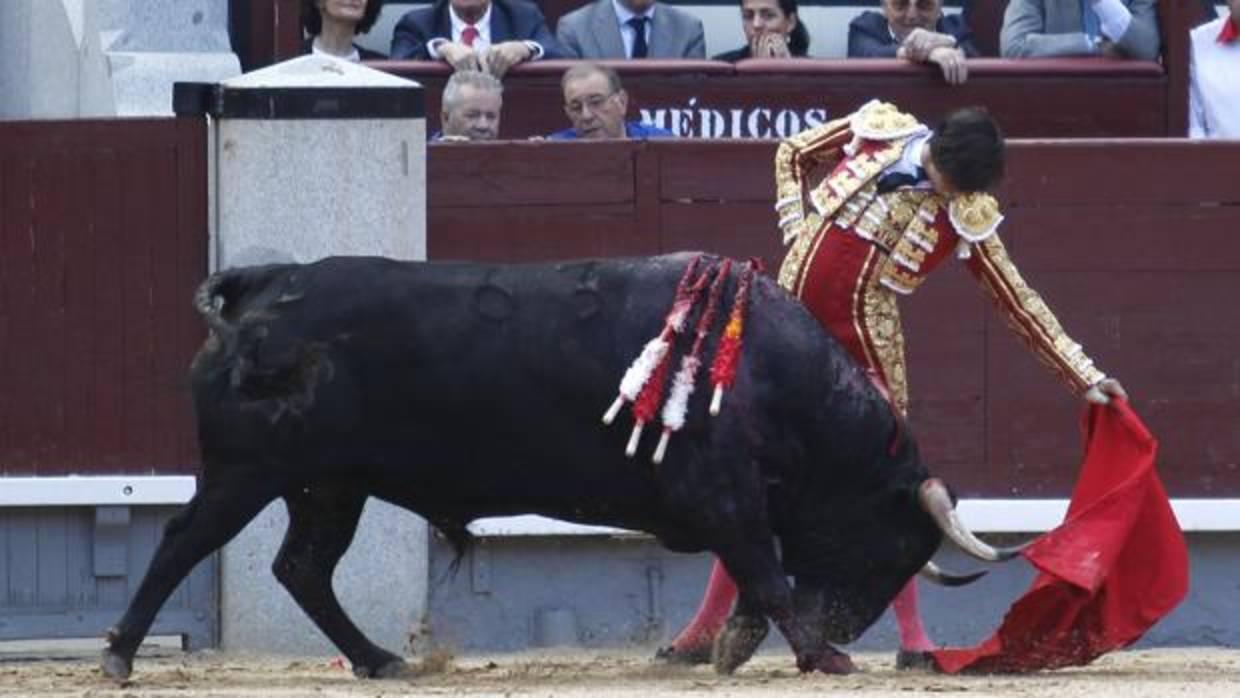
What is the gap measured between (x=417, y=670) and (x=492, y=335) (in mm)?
989

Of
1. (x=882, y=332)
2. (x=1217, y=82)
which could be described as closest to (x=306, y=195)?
(x=882, y=332)

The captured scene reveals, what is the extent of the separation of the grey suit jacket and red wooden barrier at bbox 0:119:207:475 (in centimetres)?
169

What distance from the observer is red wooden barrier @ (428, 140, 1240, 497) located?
1002 centimetres

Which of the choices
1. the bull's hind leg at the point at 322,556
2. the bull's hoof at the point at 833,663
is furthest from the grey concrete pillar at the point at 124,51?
the bull's hoof at the point at 833,663

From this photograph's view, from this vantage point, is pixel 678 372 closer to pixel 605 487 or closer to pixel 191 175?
pixel 605 487

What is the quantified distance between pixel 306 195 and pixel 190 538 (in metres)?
1.69

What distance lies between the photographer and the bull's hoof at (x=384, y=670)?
853 centimetres

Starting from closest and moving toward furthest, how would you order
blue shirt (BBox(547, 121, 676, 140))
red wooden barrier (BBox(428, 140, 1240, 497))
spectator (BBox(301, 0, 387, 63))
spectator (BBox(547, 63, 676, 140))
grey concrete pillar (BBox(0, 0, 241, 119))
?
1. red wooden barrier (BBox(428, 140, 1240, 497))
2. spectator (BBox(547, 63, 676, 140))
3. blue shirt (BBox(547, 121, 676, 140))
4. spectator (BBox(301, 0, 387, 63))
5. grey concrete pillar (BBox(0, 0, 241, 119))

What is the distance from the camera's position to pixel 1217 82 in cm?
1109

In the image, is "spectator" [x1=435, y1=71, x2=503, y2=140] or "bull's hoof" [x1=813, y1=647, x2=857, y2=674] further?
"spectator" [x1=435, y1=71, x2=503, y2=140]

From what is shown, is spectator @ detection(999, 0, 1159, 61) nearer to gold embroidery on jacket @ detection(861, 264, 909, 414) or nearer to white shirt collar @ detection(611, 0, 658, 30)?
white shirt collar @ detection(611, 0, 658, 30)

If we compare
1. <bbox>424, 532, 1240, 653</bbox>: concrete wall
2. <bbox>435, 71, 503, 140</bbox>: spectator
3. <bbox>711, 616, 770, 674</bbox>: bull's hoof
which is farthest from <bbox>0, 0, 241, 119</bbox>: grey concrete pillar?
<bbox>711, 616, 770, 674</bbox>: bull's hoof

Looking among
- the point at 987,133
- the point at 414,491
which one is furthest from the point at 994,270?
the point at 414,491

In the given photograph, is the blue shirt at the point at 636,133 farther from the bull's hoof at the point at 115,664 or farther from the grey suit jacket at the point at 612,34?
the bull's hoof at the point at 115,664
